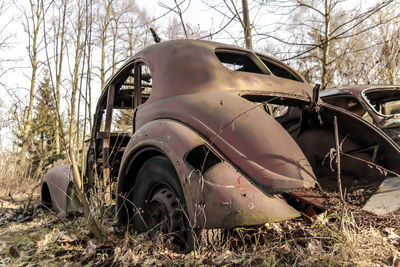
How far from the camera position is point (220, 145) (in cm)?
218

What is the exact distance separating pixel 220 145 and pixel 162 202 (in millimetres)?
637

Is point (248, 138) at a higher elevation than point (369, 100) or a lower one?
lower

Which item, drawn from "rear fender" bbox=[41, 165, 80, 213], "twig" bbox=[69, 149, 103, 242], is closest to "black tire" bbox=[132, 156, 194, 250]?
"twig" bbox=[69, 149, 103, 242]

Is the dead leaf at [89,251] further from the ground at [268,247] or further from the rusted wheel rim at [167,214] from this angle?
the rusted wheel rim at [167,214]

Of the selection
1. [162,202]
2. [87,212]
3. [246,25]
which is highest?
[246,25]

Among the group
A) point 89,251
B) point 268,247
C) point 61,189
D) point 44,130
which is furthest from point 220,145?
point 44,130

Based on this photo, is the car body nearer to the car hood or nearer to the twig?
the car hood

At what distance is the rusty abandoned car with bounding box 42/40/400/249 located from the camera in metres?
2.01

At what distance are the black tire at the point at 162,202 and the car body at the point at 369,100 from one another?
9.50 ft

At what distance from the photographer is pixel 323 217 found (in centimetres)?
236

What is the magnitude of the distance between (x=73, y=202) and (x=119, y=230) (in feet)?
4.99

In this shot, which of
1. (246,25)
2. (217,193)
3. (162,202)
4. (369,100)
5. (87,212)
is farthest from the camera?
(246,25)

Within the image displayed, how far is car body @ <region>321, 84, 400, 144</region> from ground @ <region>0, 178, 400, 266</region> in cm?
177

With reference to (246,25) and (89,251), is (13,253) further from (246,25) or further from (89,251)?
(246,25)
